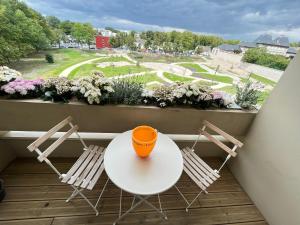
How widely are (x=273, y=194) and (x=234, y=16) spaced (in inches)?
80.4

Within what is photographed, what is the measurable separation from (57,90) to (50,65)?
1.57 feet

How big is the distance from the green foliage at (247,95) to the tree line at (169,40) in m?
0.60

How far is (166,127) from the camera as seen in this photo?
6.88 ft

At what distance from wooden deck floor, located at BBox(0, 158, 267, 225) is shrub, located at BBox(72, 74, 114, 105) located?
103cm

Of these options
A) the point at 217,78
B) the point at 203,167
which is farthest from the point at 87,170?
the point at 217,78

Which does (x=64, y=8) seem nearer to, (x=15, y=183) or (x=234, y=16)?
(x=234, y=16)

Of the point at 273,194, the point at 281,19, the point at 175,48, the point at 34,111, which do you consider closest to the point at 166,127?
the point at 175,48

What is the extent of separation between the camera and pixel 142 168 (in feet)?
4.47

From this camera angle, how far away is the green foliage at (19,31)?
1710 millimetres

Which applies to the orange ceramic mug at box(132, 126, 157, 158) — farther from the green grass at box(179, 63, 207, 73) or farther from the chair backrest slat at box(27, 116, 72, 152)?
the green grass at box(179, 63, 207, 73)

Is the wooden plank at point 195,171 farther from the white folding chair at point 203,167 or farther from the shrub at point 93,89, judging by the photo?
the shrub at point 93,89

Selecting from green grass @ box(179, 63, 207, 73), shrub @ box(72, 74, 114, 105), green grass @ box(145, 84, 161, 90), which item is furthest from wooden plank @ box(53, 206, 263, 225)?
green grass @ box(179, 63, 207, 73)

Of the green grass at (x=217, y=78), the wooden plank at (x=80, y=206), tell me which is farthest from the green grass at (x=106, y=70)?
the wooden plank at (x=80, y=206)

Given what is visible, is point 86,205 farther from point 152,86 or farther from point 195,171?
point 152,86
